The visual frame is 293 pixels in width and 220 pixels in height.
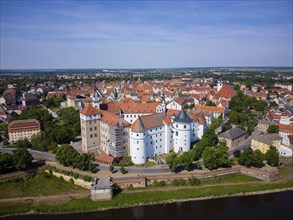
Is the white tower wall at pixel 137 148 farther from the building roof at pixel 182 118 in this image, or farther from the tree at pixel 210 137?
the tree at pixel 210 137

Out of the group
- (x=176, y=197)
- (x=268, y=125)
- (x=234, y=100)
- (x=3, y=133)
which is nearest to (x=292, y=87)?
(x=234, y=100)

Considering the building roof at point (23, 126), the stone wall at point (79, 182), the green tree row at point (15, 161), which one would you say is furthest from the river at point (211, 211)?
the building roof at point (23, 126)

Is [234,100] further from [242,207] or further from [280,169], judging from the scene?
[242,207]

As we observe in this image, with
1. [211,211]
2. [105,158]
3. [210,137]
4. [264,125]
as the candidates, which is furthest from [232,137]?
[105,158]

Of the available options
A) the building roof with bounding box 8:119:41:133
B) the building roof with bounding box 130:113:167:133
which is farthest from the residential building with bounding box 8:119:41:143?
the building roof with bounding box 130:113:167:133

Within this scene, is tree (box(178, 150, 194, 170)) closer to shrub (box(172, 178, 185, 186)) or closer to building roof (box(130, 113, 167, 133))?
shrub (box(172, 178, 185, 186))

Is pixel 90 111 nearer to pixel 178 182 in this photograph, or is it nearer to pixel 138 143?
pixel 138 143
